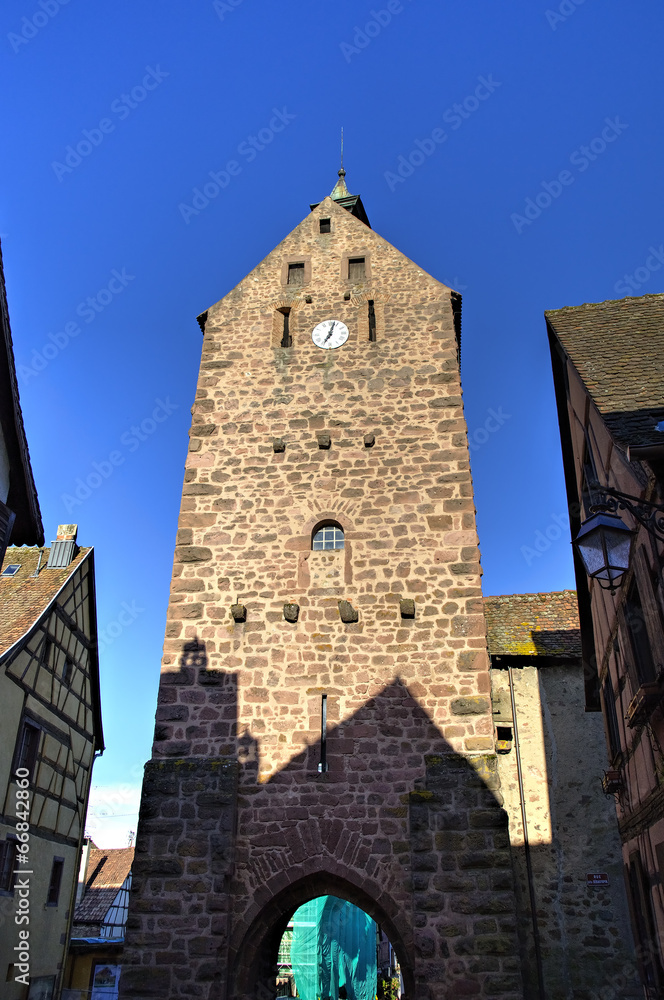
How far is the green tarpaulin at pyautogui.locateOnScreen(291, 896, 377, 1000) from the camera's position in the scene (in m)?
19.7

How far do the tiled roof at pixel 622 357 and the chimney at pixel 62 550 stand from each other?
10272 mm

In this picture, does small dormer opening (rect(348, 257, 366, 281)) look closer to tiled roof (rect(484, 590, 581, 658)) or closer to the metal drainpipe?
tiled roof (rect(484, 590, 581, 658))

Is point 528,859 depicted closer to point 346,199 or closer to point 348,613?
point 348,613

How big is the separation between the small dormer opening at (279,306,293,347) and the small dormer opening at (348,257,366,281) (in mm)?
1081

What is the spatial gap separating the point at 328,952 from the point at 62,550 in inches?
531

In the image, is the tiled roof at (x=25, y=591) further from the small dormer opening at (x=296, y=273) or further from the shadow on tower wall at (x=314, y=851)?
the small dormer opening at (x=296, y=273)

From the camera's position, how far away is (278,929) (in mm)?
8023

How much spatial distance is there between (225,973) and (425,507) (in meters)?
5.27

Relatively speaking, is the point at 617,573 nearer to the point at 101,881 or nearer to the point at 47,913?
the point at 47,913

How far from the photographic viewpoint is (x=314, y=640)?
8.50 meters

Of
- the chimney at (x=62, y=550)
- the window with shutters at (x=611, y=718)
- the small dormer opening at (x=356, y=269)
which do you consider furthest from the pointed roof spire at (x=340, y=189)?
the window with shutters at (x=611, y=718)

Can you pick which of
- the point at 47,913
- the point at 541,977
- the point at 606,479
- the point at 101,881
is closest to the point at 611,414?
the point at 606,479

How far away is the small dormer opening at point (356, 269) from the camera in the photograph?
36.5ft

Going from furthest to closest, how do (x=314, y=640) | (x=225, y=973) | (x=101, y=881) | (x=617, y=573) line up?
1. (x=101, y=881)
2. (x=314, y=640)
3. (x=225, y=973)
4. (x=617, y=573)
